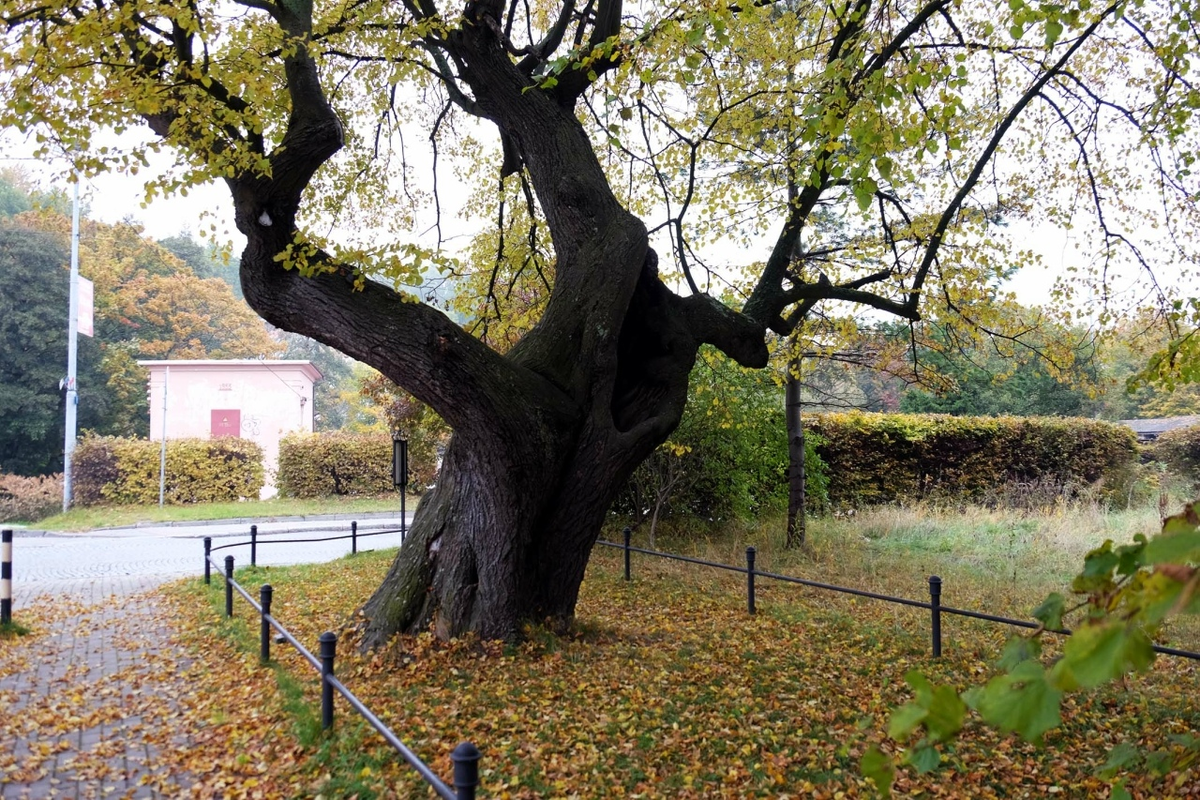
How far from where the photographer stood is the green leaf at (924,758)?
1421 mm

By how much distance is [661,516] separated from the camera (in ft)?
49.3

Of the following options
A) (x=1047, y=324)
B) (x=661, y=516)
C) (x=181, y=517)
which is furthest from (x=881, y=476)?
(x=181, y=517)

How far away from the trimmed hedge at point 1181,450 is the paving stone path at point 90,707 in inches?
996

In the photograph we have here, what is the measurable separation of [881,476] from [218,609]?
48.8 ft

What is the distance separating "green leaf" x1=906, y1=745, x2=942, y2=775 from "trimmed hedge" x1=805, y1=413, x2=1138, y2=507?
1697cm

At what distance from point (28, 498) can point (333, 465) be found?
8626 mm

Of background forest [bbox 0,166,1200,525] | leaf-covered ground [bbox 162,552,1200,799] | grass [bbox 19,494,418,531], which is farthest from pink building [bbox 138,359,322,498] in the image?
leaf-covered ground [bbox 162,552,1200,799]

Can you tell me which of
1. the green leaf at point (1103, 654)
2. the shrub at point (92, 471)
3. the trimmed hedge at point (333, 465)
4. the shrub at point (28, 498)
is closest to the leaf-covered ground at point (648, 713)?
the green leaf at point (1103, 654)

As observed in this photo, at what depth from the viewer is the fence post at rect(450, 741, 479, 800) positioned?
2.71 metres

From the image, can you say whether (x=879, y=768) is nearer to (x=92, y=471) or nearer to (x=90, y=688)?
(x=90, y=688)

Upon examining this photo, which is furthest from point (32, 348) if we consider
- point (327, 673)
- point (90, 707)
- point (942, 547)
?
point (327, 673)

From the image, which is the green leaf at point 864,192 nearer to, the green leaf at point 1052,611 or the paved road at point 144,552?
the green leaf at point 1052,611

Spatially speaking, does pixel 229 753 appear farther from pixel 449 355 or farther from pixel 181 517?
pixel 181 517

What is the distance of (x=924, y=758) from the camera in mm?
1460
